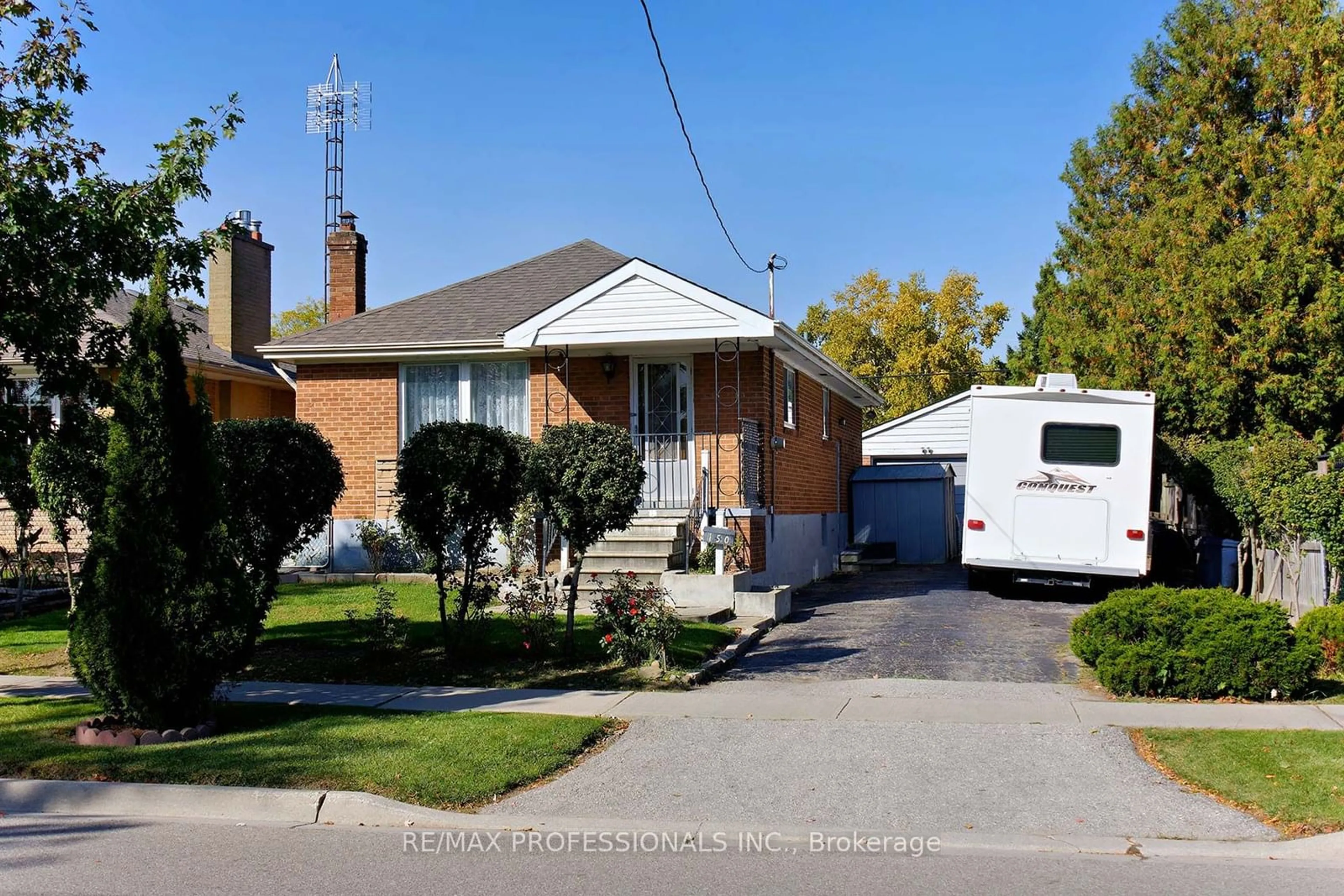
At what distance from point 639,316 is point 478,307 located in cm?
456

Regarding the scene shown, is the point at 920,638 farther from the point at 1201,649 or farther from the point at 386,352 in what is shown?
the point at 386,352

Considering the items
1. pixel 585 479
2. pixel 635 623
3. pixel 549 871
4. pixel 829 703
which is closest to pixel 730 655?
pixel 635 623

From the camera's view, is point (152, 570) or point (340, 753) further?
point (152, 570)

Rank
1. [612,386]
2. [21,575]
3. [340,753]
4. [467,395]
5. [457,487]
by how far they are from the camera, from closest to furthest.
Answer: [340,753], [457,487], [21,575], [612,386], [467,395]

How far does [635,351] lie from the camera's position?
18.0 m

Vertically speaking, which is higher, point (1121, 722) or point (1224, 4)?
point (1224, 4)

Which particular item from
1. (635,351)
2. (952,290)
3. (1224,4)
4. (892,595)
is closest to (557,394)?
(635,351)

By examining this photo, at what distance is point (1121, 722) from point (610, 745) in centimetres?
396

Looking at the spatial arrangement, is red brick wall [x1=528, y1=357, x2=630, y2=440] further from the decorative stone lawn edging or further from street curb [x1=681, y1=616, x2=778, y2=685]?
the decorative stone lawn edging

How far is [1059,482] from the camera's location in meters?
16.7

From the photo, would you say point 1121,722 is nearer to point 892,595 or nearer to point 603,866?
point 603,866

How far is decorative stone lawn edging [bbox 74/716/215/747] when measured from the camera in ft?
27.3

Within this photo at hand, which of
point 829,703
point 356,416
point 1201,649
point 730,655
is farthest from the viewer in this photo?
point 356,416

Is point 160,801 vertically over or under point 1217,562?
under
